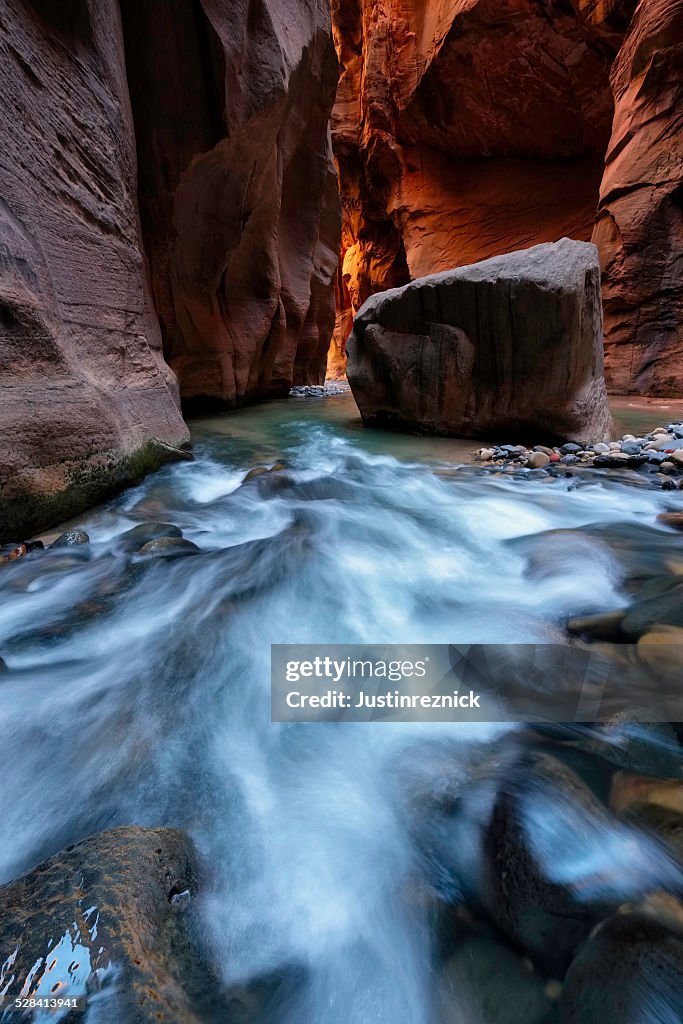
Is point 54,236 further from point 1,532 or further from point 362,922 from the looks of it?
point 362,922

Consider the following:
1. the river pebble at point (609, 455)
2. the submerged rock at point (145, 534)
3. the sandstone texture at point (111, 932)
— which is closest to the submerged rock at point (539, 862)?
the sandstone texture at point (111, 932)

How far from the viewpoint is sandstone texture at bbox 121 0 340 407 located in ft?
14.9

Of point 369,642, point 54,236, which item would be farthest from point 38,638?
point 54,236

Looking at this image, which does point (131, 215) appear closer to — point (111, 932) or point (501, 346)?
point (501, 346)

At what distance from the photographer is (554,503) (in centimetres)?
300

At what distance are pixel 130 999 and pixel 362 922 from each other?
0.40 m

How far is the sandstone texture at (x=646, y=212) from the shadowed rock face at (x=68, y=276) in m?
8.48

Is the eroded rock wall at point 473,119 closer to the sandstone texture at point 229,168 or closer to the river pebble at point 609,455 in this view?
the sandstone texture at point 229,168

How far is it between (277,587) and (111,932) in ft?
4.37

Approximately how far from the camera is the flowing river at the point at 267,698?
2.77 ft

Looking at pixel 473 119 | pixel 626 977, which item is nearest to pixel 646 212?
pixel 473 119

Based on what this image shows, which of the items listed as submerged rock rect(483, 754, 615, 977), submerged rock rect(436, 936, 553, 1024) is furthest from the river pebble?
submerged rock rect(436, 936, 553, 1024)

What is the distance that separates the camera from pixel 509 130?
1226cm

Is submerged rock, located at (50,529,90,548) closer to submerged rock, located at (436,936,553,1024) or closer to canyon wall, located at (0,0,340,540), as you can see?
canyon wall, located at (0,0,340,540)
